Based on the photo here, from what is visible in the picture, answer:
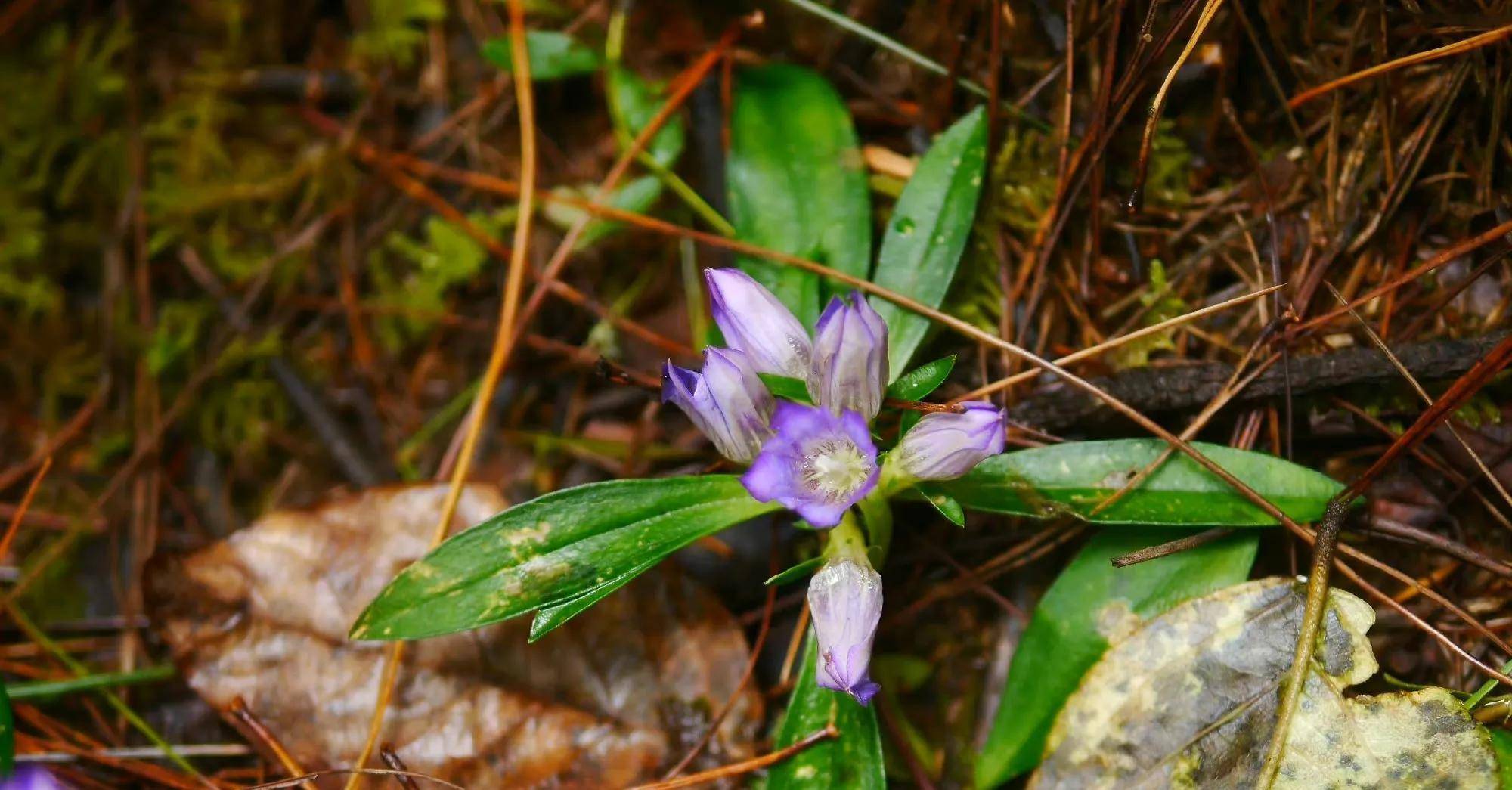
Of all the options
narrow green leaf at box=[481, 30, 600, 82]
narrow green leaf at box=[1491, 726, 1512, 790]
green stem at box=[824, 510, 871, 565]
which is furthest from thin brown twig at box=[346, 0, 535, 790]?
narrow green leaf at box=[1491, 726, 1512, 790]

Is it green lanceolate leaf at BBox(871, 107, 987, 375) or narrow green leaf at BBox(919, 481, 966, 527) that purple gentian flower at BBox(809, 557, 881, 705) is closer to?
narrow green leaf at BBox(919, 481, 966, 527)

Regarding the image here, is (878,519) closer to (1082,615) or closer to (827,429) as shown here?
(827,429)

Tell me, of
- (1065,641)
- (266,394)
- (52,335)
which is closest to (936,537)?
(1065,641)

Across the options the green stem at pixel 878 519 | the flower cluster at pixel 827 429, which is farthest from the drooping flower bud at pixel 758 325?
the green stem at pixel 878 519

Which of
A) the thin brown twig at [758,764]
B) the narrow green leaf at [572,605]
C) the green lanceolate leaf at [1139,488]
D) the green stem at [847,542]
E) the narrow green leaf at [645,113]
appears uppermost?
the narrow green leaf at [645,113]

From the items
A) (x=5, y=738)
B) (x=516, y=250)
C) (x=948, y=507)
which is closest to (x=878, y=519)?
(x=948, y=507)

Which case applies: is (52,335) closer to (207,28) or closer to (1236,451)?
(207,28)

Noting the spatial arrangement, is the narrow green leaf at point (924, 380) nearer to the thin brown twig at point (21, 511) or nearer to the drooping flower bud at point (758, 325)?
the drooping flower bud at point (758, 325)
